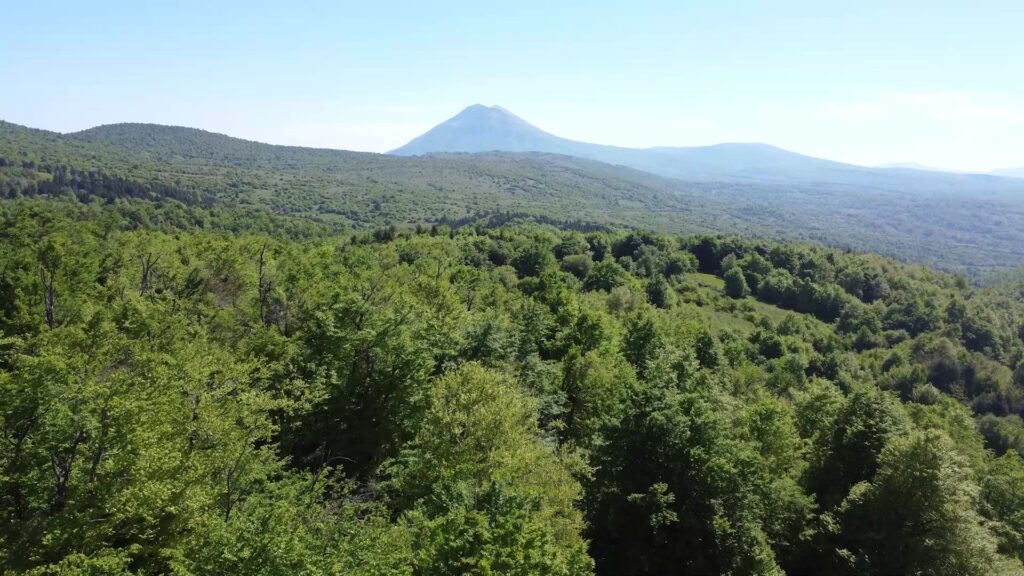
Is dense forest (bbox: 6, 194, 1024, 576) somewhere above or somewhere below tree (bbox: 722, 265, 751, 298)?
above

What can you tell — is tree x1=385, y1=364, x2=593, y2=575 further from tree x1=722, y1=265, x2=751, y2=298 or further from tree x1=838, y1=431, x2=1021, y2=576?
tree x1=722, y1=265, x2=751, y2=298

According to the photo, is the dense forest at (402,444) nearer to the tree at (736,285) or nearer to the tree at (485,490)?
the tree at (485,490)

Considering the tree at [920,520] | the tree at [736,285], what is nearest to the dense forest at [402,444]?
the tree at [920,520]

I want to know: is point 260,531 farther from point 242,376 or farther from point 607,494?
point 607,494

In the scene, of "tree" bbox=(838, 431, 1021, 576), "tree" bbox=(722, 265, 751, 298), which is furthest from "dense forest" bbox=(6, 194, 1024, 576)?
"tree" bbox=(722, 265, 751, 298)

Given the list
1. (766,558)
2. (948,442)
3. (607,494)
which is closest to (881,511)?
(948,442)

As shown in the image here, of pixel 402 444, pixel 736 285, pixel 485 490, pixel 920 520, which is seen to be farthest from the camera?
pixel 736 285

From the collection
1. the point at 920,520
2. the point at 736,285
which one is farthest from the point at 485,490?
the point at 736,285

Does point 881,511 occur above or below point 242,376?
below

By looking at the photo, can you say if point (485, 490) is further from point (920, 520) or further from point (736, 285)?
point (736, 285)
